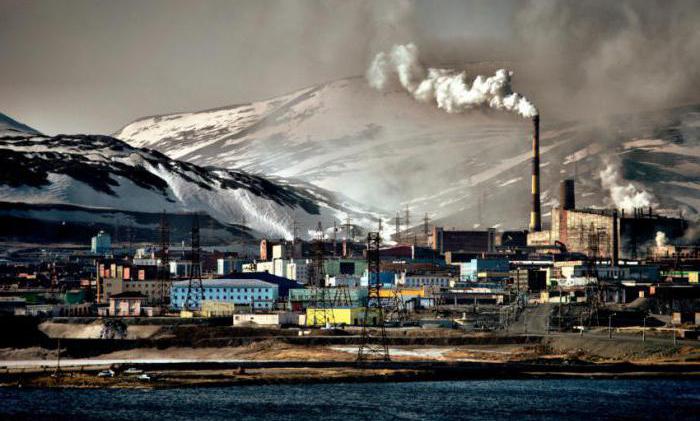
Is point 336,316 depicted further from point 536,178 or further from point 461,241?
point 461,241

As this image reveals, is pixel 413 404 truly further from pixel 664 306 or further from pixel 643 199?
pixel 643 199

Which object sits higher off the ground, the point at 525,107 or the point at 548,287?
the point at 525,107

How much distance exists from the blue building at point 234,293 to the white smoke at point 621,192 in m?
72.2

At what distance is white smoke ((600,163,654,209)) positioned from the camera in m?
171

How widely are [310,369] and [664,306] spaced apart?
129 ft

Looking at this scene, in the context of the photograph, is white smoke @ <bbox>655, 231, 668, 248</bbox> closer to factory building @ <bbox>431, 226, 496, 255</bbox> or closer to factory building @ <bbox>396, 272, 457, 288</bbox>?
factory building @ <bbox>396, 272, 457, 288</bbox>

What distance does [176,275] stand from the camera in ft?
451

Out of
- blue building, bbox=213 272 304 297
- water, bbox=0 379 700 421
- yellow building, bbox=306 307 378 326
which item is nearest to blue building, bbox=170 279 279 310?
blue building, bbox=213 272 304 297

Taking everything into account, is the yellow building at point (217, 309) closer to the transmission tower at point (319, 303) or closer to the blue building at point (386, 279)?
the transmission tower at point (319, 303)

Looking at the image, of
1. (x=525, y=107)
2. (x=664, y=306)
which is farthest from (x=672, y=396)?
(x=525, y=107)

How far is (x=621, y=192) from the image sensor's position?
178625mm

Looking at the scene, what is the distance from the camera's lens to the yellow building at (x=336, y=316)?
8838 centimetres

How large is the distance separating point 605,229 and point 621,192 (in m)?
36.1

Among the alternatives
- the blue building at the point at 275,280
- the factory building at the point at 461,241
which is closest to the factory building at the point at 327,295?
the blue building at the point at 275,280
